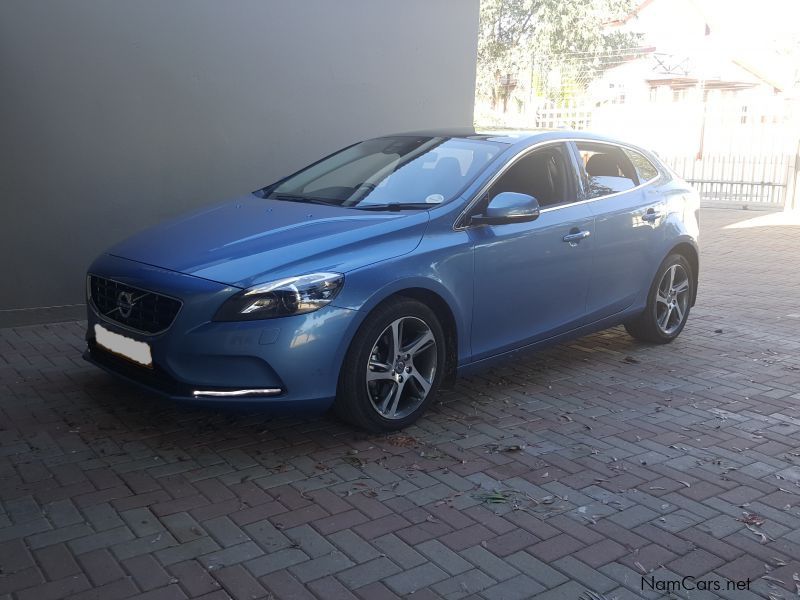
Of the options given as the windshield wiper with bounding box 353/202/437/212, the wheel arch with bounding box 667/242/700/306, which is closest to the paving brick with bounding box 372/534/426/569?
the windshield wiper with bounding box 353/202/437/212

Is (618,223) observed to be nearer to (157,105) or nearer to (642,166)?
(642,166)

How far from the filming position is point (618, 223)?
5.80 metres

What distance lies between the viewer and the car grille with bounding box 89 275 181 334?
4.12 metres

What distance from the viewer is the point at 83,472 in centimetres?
400

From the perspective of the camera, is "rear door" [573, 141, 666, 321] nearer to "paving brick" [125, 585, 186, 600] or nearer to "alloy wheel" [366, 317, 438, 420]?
"alloy wheel" [366, 317, 438, 420]

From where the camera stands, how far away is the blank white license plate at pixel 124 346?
418 centimetres

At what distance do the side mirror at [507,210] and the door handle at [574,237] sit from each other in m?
0.53

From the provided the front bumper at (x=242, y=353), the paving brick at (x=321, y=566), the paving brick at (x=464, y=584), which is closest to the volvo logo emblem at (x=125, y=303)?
the front bumper at (x=242, y=353)

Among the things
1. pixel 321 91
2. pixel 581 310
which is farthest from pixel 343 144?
pixel 581 310

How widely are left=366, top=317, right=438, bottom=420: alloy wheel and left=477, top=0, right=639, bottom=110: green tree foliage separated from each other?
29.3 metres

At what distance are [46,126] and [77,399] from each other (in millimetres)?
2694

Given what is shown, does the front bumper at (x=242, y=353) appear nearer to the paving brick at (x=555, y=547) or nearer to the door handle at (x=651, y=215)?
the paving brick at (x=555, y=547)

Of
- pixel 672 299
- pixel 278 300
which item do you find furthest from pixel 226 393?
pixel 672 299

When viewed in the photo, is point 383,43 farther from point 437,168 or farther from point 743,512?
point 743,512
